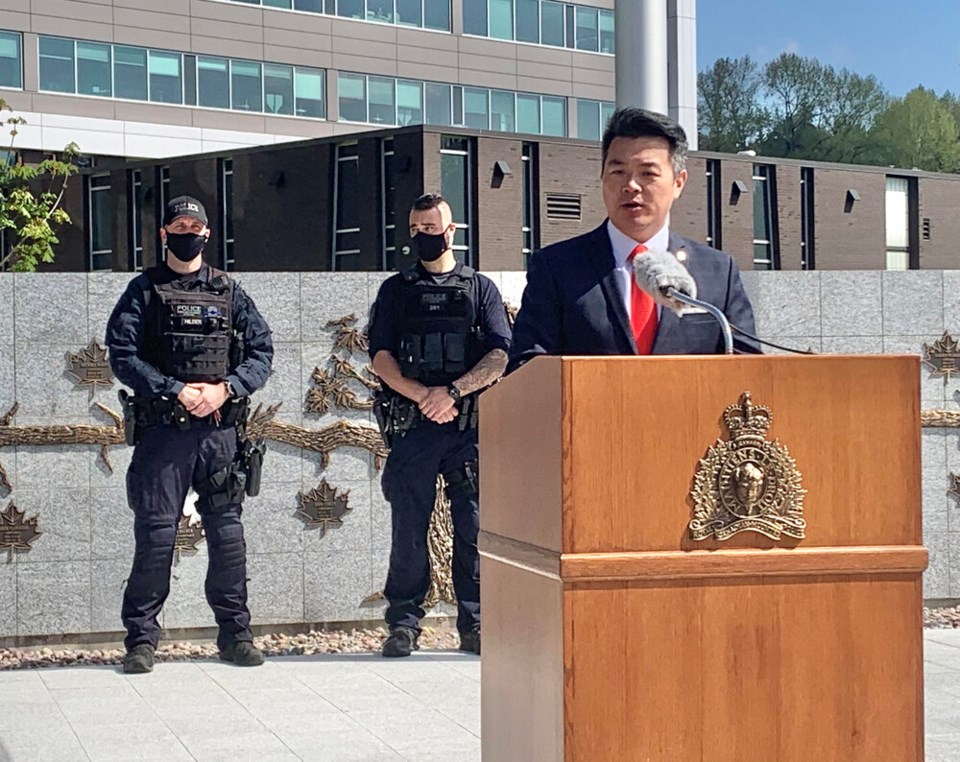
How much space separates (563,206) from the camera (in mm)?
36281

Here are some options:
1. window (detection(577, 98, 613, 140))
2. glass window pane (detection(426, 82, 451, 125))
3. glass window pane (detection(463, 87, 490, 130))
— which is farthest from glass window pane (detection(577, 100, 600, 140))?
glass window pane (detection(426, 82, 451, 125))

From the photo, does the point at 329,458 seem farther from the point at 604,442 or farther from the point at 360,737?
the point at 604,442

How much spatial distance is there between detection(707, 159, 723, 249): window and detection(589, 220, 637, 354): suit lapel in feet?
117

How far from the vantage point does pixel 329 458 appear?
8.62 metres

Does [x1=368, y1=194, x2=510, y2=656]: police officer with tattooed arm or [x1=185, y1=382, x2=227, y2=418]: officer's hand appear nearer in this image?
[x1=185, y1=382, x2=227, y2=418]: officer's hand

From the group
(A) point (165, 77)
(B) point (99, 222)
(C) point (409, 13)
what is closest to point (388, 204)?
(B) point (99, 222)

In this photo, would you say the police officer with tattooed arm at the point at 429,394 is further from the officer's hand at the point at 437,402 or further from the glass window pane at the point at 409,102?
the glass window pane at the point at 409,102

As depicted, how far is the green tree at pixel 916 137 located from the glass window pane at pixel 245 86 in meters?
44.8

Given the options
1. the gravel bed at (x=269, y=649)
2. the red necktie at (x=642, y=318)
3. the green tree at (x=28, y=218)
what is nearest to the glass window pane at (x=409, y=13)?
the green tree at (x=28, y=218)

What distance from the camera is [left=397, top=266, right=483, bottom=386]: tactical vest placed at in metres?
7.77

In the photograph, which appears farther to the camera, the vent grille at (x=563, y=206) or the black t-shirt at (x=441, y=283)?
the vent grille at (x=563, y=206)

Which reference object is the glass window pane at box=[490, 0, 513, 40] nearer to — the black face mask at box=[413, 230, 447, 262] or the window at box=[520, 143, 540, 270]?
the window at box=[520, 143, 540, 270]

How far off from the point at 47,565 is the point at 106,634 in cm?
48

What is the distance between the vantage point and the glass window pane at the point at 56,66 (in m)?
49.0
